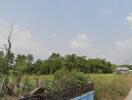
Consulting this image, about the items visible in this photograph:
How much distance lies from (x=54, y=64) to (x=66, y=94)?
20.6 metres

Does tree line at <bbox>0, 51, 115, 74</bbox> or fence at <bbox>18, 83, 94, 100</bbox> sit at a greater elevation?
tree line at <bbox>0, 51, 115, 74</bbox>

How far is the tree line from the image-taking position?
12.1 meters

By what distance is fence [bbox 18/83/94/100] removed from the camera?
1168 centimetres

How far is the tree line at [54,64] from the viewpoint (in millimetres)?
12055

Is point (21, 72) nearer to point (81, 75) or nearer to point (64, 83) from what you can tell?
point (64, 83)

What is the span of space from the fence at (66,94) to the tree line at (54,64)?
0.96 metres

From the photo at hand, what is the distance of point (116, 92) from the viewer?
85.8 ft

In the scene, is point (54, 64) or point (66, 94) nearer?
point (66, 94)

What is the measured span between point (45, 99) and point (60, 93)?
1.56m

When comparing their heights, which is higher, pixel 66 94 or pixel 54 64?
pixel 54 64

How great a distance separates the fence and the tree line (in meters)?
0.96

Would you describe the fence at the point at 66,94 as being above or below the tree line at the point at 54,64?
below

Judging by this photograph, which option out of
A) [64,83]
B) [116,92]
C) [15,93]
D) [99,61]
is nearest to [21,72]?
[15,93]

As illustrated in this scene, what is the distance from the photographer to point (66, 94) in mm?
14352
